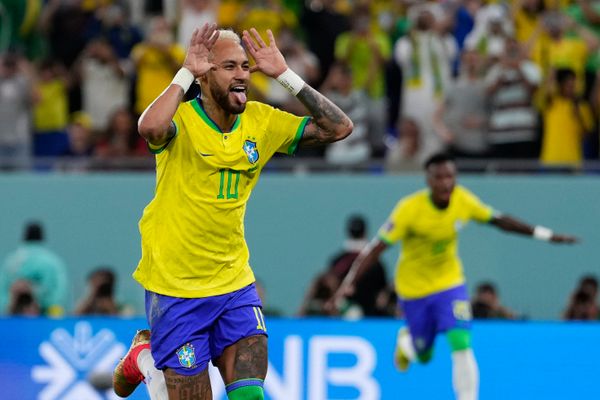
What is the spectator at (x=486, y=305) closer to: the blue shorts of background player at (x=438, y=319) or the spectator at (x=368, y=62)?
the blue shorts of background player at (x=438, y=319)

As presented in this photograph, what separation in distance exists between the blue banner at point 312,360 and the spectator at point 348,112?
3.19 metres

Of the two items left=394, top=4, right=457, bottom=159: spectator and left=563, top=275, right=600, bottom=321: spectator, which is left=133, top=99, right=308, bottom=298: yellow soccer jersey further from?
left=394, top=4, right=457, bottom=159: spectator

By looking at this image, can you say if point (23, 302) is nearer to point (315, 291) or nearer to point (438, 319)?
point (315, 291)

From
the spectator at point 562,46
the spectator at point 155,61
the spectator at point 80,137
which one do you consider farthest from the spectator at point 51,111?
the spectator at point 562,46

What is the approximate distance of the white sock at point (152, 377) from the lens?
354 inches

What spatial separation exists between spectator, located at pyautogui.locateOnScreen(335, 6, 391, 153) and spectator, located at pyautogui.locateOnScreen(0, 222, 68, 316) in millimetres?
3788

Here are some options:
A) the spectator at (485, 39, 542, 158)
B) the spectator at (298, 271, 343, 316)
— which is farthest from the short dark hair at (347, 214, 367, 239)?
the spectator at (485, 39, 542, 158)

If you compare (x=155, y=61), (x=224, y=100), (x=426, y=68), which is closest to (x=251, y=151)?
(x=224, y=100)

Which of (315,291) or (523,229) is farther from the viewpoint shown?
(315,291)

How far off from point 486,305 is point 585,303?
3.29 ft

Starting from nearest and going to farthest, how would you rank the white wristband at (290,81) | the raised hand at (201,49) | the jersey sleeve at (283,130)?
the raised hand at (201,49)
the white wristband at (290,81)
the jersey sleeve at (283,130)

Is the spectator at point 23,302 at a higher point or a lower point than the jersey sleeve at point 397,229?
lower

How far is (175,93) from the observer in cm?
820

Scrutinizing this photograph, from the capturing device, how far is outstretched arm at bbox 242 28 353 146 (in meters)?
8.55
